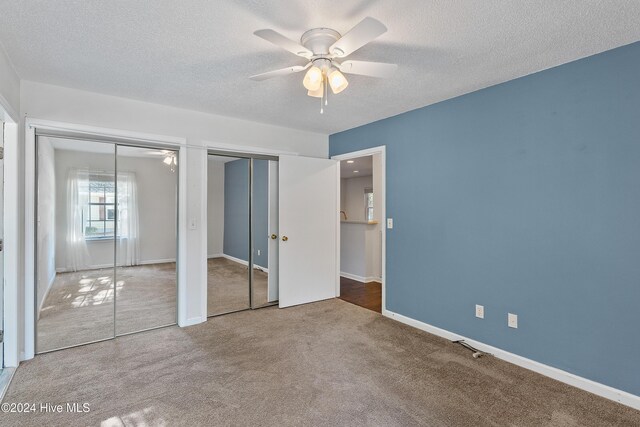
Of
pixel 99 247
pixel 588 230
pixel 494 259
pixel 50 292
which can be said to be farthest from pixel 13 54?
pixel 588 230

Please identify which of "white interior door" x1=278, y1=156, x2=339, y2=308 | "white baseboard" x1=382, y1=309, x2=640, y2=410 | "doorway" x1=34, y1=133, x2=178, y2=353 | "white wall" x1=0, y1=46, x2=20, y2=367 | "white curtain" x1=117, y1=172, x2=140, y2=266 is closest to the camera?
"white baseboard" x1=382, y1=309, x2=640, y2=410

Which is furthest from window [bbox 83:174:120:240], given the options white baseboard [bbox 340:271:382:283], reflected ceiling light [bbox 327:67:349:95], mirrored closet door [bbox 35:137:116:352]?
white baseboard [bbox 340:271:382:283]

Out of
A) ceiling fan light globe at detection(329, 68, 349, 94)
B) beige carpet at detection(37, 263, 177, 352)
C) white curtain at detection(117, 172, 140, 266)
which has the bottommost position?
beige carpet at detection(37, 263, 177, 352)

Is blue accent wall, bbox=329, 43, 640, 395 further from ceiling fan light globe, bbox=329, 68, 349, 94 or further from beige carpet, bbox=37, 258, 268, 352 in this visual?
beige carpet, bbox=37, 258, 268, 352

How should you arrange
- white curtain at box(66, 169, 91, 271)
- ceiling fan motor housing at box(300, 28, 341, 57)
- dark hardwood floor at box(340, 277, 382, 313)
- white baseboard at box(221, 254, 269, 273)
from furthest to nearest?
dark hardwood floor at box(340, 277, 382, 313)
white baseboard at box(221, 254, 269, 273)
white curtain at box(66, 169, 91, 271)
ceiling fan motor housing at box(300, 28, 341, 57)

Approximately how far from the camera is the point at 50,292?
3.02 m

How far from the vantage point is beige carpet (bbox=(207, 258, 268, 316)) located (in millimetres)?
3816

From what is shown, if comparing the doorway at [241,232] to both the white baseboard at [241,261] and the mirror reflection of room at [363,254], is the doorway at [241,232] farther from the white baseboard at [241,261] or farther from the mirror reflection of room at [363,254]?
the mirror reflection of room at [363,254]

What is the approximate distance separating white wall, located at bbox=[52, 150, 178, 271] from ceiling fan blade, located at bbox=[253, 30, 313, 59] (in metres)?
2.31

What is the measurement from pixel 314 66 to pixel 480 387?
2597mm

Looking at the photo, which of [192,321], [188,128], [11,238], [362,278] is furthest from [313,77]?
[362,278]

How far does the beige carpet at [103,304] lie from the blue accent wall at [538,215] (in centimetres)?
283

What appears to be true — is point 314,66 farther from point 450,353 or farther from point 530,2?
point 450,353

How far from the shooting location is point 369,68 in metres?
2.07
